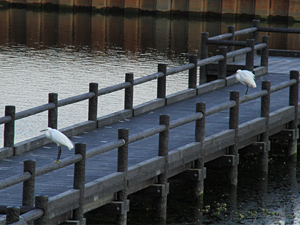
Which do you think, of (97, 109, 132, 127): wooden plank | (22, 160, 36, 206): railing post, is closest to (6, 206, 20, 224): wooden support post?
(22, 160, 36, 206): railing post

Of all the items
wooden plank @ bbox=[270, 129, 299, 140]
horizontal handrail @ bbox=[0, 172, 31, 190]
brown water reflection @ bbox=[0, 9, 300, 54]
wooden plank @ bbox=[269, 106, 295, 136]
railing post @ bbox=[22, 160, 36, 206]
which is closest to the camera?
horizontal handrail @ bbox=[0, 172, 31, 190]

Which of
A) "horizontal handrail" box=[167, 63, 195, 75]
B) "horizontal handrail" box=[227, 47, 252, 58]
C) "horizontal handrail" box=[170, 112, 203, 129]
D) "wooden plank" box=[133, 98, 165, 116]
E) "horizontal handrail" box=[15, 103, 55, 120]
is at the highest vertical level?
"horizontal handrail" box=[227, 47, 252, 58]

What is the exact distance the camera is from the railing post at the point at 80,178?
33.6 feet

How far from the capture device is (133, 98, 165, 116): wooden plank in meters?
15.7

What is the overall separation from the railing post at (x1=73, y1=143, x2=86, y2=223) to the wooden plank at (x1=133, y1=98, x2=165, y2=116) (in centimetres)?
535

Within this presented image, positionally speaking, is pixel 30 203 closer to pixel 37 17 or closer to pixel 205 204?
pixel 205 204

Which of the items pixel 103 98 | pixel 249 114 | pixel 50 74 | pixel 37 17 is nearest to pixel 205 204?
pixel 249 114

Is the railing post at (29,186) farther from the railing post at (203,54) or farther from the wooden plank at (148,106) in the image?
the railing post at (203,54)

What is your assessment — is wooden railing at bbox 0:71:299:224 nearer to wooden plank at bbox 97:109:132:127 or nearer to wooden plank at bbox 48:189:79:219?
wooden plank at bbox 48:189:79:219

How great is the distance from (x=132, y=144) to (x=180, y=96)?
3.85 metres

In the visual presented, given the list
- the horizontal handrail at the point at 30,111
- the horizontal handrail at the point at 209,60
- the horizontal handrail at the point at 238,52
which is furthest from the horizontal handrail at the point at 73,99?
the horizontal handrail at the point at 238,52

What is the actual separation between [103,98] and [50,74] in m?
6.01

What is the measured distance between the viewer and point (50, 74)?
33.0 meters

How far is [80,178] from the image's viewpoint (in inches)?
408
